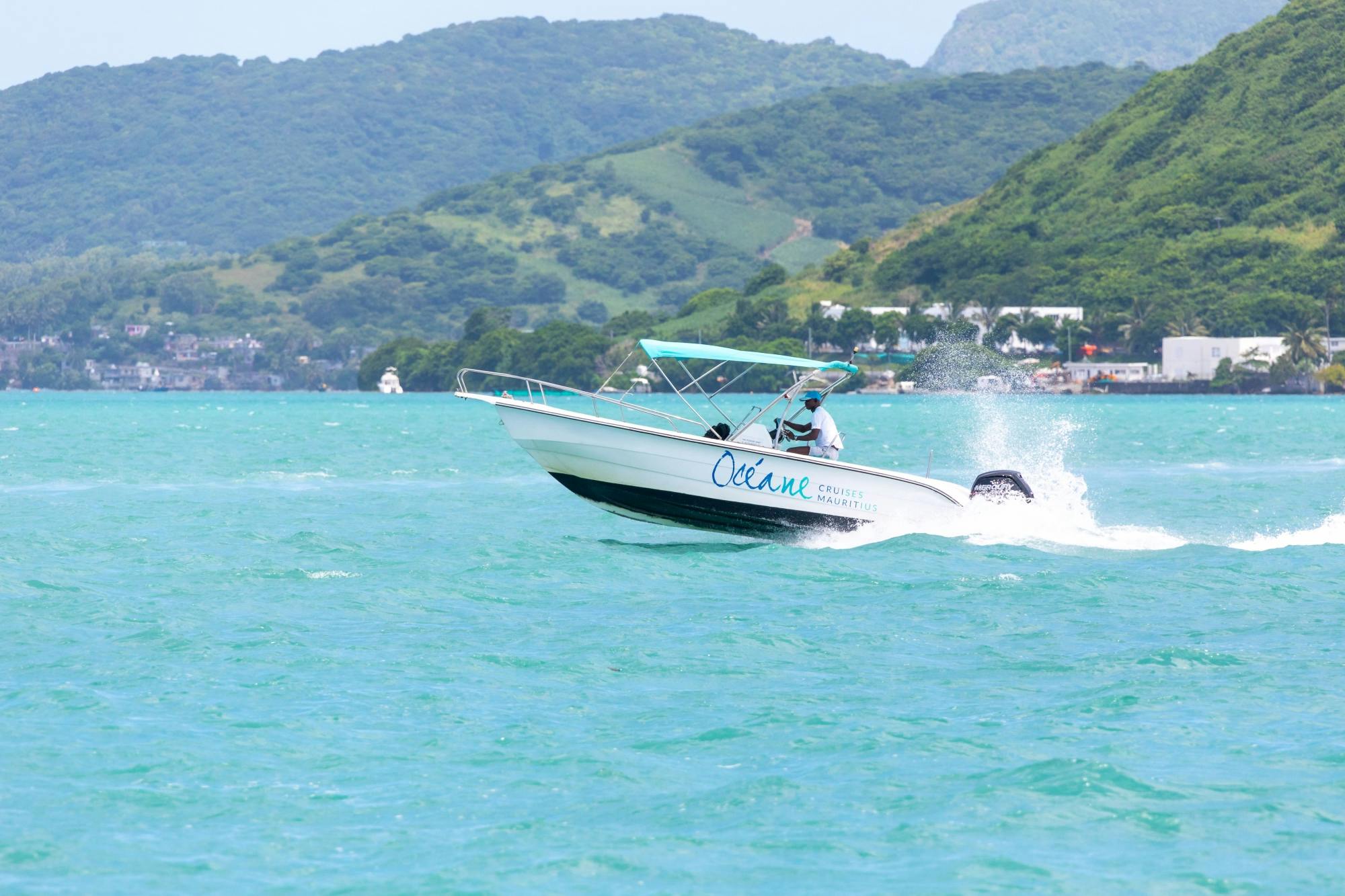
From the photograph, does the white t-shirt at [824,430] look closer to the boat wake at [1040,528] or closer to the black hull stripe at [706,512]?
the black hull stripe at [706,512]

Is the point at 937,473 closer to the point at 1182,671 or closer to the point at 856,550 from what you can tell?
the point at 856,550

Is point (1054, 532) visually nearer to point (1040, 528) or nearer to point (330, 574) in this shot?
point (1040, 528)

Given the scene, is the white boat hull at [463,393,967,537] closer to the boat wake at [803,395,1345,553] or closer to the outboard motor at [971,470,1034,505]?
the boat wake at [803,395,1345,553]

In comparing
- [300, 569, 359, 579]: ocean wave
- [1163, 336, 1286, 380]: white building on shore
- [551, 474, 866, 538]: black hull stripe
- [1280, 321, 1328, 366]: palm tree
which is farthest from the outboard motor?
[1280, 321, 1328, 366]: palm tree

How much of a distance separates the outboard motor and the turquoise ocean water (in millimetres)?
435

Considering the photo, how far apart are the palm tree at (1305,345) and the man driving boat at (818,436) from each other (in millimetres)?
173206

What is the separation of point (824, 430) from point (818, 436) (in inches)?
4.7

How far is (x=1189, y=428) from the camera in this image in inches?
3410

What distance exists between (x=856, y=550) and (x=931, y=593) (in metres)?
3.39

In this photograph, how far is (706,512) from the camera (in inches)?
980

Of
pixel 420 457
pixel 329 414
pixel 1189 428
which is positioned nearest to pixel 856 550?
pixel 420 457

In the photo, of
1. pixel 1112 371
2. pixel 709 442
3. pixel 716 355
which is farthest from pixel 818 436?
pixel 1112 371

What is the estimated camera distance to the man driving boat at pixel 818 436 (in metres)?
24.4

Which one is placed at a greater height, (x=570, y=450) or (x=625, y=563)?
(x=570, y=450)
